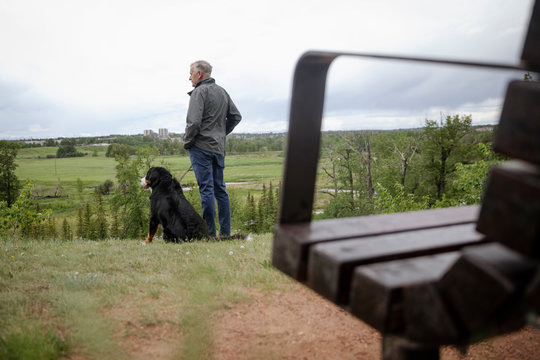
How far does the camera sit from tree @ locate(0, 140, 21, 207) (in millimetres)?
28000

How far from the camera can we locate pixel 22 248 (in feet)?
16.2

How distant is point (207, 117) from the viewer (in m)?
6.00

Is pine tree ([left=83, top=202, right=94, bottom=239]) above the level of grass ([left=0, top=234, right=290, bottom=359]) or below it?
below

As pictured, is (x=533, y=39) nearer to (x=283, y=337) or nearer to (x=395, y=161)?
(x=283, y=337)

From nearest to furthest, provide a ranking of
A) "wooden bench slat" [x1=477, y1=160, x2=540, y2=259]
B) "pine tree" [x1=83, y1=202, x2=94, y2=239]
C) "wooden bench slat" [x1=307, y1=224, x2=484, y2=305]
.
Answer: "wooden bench slat" [x1=477, y1=160, x2=540, y2=259], "wooden bench slat" [x1=307, y1=224, x2=484, y2=305], "pine tree" [x1=83, y1=202, x2=94, y2=239]

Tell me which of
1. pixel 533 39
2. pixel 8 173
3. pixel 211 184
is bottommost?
pixel 8 173

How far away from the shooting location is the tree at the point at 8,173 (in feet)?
91.9

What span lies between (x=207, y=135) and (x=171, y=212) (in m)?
1.29

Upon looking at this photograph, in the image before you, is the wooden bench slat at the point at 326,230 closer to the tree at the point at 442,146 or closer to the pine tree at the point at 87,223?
the tree at the point at 442,146

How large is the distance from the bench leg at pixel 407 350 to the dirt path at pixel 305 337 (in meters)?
1.40

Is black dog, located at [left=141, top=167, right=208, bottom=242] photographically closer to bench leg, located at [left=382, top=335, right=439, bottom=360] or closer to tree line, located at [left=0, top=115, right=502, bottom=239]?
bench leg, located at [left=382, top=335, right=439, bottom=360]

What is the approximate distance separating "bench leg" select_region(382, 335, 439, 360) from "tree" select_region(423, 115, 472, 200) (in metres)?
28.7

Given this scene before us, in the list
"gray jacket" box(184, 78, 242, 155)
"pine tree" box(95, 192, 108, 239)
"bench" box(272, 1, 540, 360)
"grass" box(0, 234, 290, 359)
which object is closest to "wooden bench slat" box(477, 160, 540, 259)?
"bench" box(272, 1, 540, 360)

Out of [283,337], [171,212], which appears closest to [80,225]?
[171,212]
